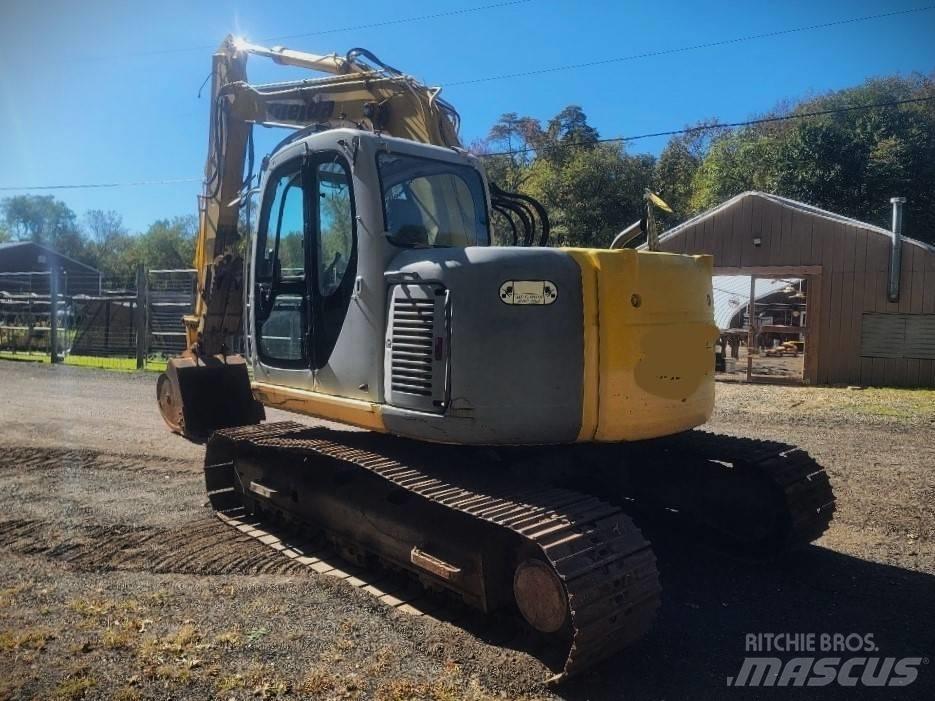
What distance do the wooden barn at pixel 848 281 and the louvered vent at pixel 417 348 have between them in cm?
1362

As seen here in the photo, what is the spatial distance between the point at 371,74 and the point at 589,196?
2748cm

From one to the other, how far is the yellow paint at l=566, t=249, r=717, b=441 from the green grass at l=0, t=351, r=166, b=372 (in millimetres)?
15171

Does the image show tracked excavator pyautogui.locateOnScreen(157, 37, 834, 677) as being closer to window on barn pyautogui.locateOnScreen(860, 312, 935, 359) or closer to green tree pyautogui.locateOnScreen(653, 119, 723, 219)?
window on barn pyautogui.locateOnScreen(860, 312, 935, 359)

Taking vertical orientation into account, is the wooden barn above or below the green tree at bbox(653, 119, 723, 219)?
below

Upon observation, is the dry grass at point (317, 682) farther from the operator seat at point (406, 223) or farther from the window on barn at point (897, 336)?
the window on barn at point (897, 336)

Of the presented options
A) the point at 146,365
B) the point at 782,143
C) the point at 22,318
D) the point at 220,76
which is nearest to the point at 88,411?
the point at 220,76

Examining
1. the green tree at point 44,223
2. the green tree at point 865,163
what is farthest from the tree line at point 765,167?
the green tree at point 44,223

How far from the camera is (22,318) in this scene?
920 inches

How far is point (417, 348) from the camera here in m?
4.68

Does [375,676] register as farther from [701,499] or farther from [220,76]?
[220,76]

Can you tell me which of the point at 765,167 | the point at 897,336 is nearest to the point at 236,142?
the point at 897,336

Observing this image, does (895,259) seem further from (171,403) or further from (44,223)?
(44,223)

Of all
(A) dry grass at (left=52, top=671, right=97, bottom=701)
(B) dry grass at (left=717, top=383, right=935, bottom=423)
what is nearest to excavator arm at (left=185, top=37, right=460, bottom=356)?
(A) dry grass at (left=52, top=671, right=97, bottom=701)
